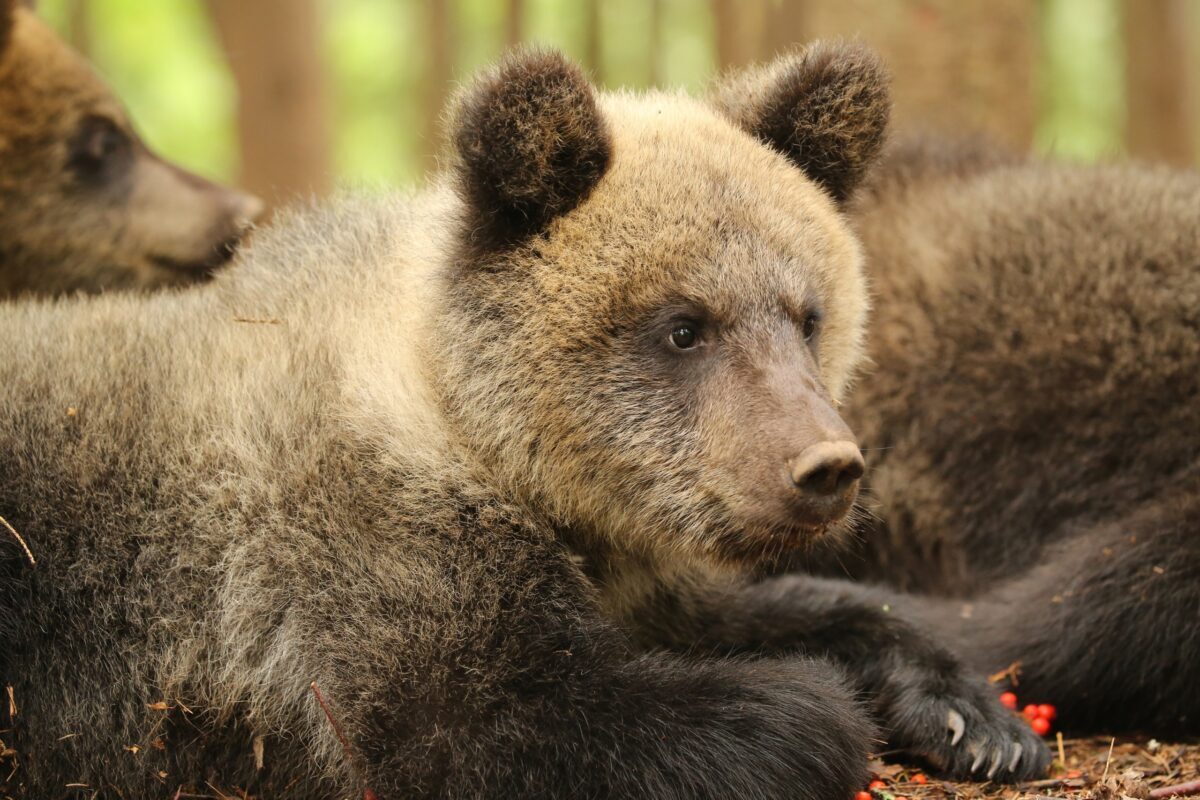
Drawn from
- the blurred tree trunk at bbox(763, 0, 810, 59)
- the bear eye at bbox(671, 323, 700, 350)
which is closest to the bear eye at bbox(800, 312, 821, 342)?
the bear eye at bbox(671, 323, 700, 350)

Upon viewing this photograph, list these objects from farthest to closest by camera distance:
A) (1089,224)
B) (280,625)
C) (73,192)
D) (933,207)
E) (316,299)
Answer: (73,192) → (933,207) → (1089,224) → (316,299) → (280,625)

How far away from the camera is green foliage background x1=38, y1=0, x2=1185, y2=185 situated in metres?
23.7

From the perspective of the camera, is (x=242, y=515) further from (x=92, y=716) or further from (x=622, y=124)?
(x=622, y=124)

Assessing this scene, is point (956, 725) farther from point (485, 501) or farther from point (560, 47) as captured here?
point (560, 47)

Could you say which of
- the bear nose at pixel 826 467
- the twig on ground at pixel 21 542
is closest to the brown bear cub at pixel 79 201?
the twig on ground at pixel 21 542

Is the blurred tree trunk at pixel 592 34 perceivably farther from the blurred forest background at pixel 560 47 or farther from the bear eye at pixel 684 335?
the bear eye at pixel 684 335

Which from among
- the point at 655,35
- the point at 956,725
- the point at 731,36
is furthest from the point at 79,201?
the point at 655,35

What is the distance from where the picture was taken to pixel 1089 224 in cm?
692

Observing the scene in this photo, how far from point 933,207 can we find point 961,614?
2.45 meters

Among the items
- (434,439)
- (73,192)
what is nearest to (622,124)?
(434,439)

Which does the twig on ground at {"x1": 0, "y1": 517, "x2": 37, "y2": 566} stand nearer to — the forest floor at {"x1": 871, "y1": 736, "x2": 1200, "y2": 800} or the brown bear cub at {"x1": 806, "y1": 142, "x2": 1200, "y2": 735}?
the forest floor at {"x1": 871, "y1": 736, "x2": 1200, "y2": 800}

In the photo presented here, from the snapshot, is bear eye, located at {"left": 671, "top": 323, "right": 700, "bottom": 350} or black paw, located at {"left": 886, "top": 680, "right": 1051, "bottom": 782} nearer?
bear eye, located at {"left": 671, "top": 323, "right": 700, "bottom": 350}

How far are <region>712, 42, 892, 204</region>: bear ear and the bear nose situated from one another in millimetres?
1497

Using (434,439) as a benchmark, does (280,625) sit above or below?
below
